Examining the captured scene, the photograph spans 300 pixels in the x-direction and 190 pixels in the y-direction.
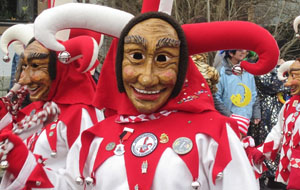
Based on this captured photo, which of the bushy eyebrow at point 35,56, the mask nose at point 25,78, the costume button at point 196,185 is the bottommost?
the costume button at point 196,185

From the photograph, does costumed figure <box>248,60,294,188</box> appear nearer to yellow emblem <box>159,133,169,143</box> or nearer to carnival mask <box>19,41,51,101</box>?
carnival mask <box>19,41,51,101</box>

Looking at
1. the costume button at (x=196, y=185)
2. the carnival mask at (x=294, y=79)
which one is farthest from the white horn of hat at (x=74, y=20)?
the carnival mask at (x=294, y=79)

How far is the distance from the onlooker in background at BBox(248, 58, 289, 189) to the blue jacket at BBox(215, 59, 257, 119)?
2.35 ft

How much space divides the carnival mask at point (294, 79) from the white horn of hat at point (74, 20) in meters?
2.75

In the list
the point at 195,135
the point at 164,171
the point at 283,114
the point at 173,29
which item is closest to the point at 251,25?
the point at 173,29

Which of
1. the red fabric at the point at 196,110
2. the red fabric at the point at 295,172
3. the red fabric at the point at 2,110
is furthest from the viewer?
the red fabric at the point at 295,172

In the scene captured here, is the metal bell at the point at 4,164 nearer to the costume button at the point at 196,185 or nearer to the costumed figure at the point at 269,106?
the costume button at the point at 196,185

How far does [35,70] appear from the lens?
156 inches

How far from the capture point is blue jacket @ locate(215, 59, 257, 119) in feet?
19.6

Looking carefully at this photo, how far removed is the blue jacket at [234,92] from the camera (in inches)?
235

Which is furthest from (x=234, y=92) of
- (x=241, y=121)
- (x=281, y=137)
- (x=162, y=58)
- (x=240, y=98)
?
(x=162, y=58)

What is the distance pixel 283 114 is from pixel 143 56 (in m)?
2.81

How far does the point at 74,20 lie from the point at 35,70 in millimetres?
1089

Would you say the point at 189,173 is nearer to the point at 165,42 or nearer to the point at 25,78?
the point at 165,42
